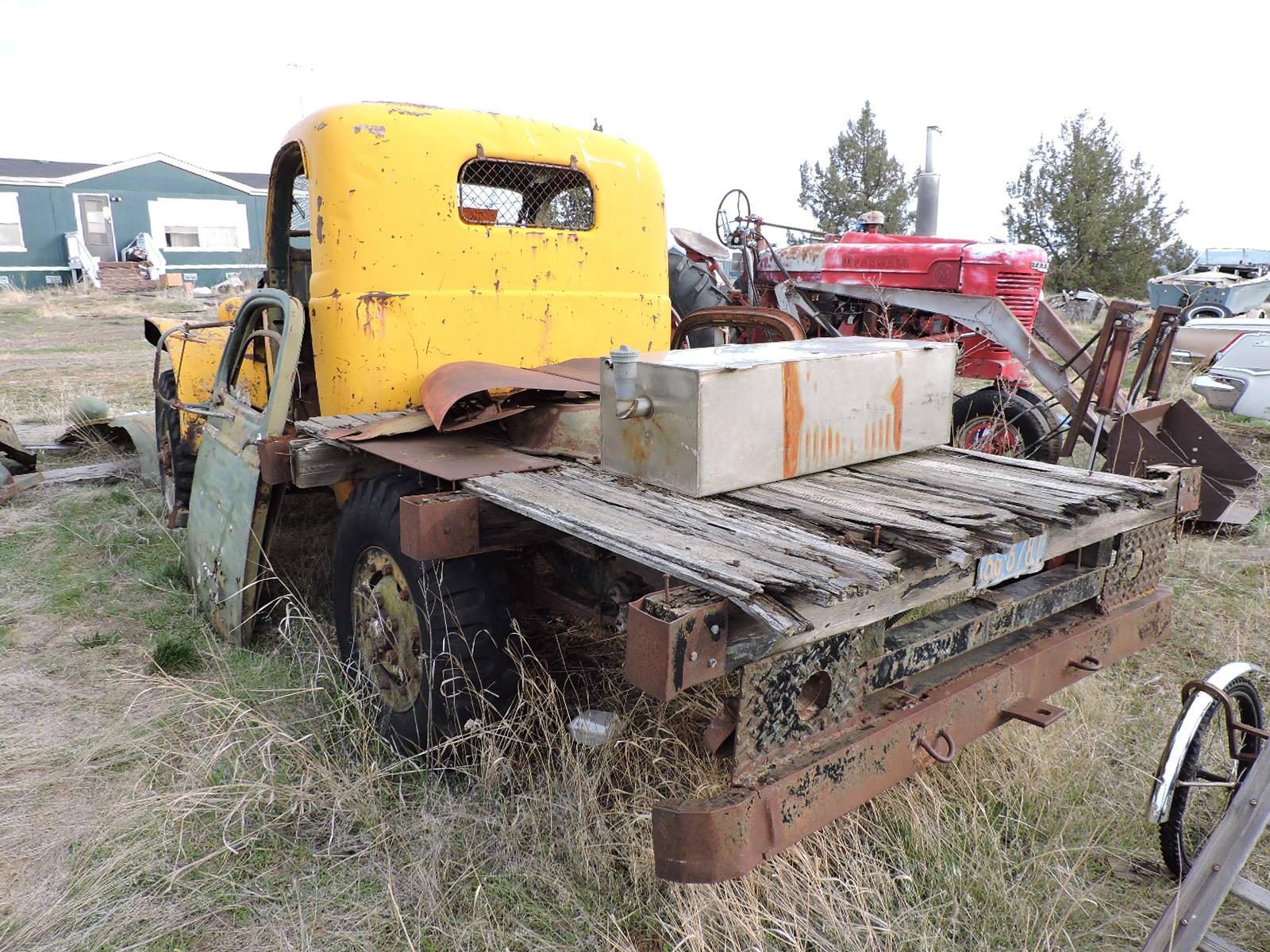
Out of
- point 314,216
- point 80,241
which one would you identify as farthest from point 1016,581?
point 80,241

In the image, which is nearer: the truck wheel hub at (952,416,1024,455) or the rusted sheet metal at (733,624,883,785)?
the rusted sheet metal at (733,624,883,785)

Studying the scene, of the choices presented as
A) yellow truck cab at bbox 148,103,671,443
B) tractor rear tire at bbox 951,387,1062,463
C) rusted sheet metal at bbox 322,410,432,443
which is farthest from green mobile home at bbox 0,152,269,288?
rusted sheet metal at bbox 322,410,432,443

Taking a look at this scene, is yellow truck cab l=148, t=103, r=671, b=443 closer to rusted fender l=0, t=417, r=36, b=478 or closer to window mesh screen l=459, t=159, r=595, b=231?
window mesh screen l=459, t=159, r=595, b=231

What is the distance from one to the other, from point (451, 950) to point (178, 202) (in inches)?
1275

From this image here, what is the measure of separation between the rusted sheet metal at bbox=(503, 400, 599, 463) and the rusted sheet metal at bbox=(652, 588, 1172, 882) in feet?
4.05

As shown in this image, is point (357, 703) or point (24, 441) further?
point (24, 441)

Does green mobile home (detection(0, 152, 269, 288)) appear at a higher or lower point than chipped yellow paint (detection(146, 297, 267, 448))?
higher

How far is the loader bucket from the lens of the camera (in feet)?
17.7

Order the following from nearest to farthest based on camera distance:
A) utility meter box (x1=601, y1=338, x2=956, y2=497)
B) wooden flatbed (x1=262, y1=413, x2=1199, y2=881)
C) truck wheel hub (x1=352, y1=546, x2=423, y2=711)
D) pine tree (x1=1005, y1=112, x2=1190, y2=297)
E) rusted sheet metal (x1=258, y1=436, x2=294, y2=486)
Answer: wooden flatbed (x1=262, y1=413, x2=1199, y2=881) < utility meter box (x1=601, y1=338, x2=956, y2=497) < truck wheel hub (x1=352, y1=546, x2=423, y2=711) < rusted sheet metal (x1=258, y1=436, x2=294, y2=486) < pine tree (x1=1005, y1=112, x2=1190, y2=297)

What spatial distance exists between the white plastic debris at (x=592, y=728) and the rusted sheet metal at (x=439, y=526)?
1.87 feet

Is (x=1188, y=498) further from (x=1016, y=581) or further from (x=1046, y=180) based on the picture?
(x=1046, y=180)

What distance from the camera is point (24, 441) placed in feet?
24.2

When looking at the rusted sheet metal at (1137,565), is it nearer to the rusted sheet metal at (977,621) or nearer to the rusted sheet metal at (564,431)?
the rusted sheet metal at (977,621)

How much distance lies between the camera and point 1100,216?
70.2 ft
